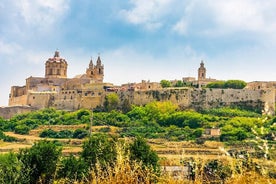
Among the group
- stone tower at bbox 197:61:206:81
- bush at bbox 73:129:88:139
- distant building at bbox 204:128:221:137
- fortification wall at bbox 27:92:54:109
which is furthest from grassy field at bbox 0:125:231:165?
stone tower at bbox 197:61:206:81

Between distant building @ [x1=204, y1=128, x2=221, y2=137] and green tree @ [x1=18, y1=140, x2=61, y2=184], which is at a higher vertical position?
green tree @ [x1=18, y1=140, x2=61, y2=184]

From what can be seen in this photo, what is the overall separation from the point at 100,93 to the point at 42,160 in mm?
37331

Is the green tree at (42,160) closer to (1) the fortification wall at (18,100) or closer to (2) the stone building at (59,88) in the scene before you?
(2) the stone building at (59,88)

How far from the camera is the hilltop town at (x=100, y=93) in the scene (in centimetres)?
4791

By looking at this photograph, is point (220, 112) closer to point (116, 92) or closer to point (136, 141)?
point (116, 92)

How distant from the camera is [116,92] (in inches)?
2004

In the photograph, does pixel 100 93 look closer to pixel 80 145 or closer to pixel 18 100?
pixel 18 100

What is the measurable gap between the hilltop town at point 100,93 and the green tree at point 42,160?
29842mm

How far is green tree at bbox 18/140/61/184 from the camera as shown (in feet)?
41.1

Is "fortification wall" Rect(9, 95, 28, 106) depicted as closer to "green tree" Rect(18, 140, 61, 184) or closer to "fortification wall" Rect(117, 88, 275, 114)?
"fortification wall" Rect(117, 88, 275, 114)

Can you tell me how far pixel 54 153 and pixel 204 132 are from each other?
25.4m

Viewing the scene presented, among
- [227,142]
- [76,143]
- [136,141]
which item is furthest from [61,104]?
[136,141]

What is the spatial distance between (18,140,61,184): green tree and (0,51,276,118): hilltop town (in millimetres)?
29842

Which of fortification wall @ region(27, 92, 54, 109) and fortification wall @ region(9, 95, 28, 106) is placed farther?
fortification wall @ region(9, 95, 28, 106)
